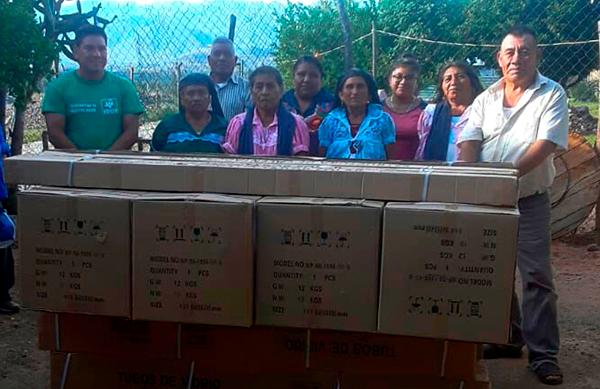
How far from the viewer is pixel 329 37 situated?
10.8 m

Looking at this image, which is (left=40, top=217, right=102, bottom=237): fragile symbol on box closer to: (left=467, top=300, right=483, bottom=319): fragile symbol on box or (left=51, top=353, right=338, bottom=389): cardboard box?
(left=51, top=353, right=338, bottom=389): cardboard box

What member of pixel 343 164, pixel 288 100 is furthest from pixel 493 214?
pixel 288 100

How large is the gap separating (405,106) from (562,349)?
163 centimetres

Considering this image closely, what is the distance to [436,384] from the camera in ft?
8.74

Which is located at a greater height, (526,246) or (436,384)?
(526,246)

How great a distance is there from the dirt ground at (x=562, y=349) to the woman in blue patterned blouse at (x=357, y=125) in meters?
1.29

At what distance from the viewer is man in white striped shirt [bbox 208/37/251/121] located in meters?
5.16

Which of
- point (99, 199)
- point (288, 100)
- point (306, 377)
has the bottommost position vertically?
point (306, 377)

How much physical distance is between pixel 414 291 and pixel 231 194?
68cm

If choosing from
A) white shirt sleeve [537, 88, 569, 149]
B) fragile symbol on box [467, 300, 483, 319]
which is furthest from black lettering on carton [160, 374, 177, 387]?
white shirt sleeve [537, 88, 569, 149]

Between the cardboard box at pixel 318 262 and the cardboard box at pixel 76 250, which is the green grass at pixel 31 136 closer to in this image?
the cardboard box at pixel 76 250

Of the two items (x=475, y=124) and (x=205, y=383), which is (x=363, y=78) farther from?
(x=205, y=383)

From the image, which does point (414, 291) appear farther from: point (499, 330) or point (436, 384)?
point (436, 384)

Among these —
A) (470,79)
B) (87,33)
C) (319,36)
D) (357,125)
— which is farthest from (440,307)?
(319,36)
